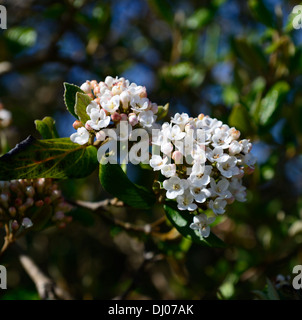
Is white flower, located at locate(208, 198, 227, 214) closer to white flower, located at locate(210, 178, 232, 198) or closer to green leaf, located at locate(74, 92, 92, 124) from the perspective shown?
white flower, located at locate(210, 178, 232, 198)

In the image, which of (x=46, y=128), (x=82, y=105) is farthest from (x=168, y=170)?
(x=46, y=128)

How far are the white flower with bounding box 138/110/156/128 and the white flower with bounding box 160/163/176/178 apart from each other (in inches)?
7.3

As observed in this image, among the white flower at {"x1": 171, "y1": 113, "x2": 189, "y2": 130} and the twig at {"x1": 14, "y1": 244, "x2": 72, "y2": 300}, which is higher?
the white flower at {"x1": 171, "y1": 113, "x2": 189, "y2": 130}

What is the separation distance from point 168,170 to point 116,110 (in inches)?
13.2

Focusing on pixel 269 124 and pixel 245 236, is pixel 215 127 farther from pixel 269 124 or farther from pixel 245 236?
pixel 245 236

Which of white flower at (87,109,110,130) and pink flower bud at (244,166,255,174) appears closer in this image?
white flower at (87,109,110,130)

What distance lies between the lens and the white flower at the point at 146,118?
1499 millimetres

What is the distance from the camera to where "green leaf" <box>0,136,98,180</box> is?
1431mm

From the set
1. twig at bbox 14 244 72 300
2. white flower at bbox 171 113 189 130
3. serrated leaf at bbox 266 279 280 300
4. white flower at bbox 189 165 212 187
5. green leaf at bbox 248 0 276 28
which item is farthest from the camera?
green leaf at bbox 248 0 276 28

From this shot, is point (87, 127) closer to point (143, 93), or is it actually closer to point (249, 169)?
point (143, 93)

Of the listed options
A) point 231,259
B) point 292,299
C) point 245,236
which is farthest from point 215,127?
point 245,236

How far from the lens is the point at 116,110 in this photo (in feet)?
5.01

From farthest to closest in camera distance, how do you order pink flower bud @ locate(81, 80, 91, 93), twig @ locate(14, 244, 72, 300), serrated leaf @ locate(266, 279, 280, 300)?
1. twig @ locate(14, 244, 72, 300)
2. serrated leaf @ locate(266, 279, 280, 300)
3. pink flower bud @ locate(81, 80, 91, 93)

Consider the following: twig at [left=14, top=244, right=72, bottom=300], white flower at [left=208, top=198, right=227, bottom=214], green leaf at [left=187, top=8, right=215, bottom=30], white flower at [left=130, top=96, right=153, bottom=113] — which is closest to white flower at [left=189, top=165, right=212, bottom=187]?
white flower at [left=208, top=198, right=227, bottom=214]
